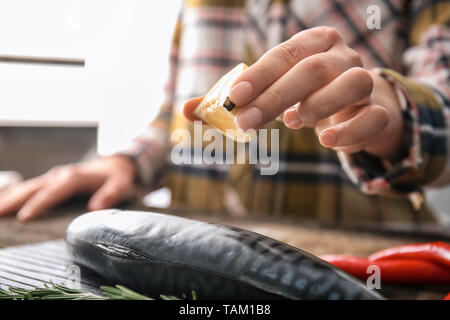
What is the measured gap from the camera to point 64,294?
241 millimetres

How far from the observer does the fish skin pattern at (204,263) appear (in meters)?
0.21

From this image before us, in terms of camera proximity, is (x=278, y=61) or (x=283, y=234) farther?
(x=283, y=234)

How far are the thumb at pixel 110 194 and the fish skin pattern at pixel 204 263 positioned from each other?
0.27 metres

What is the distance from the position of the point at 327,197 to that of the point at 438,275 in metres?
0.42

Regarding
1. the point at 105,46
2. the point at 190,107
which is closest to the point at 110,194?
the point at 105,46

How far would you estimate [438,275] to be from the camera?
0.33 meters

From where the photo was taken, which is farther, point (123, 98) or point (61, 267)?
point (123, 98)

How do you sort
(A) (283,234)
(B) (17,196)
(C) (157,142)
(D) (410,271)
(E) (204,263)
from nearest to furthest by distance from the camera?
(E) (204,263), (D) (410,271), (A) (283,234), (B) (17,196), (C) (157,142)

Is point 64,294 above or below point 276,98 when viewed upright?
below

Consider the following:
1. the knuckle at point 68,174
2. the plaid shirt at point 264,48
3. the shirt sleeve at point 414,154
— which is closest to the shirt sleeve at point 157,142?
the plaid shirt at point 264,48

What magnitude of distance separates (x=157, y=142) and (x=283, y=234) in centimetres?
38

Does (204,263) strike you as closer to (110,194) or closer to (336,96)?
(336,96)
